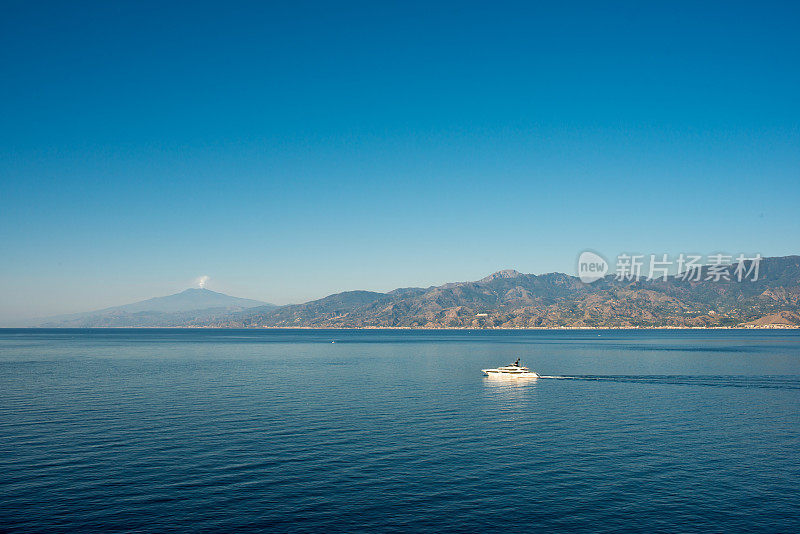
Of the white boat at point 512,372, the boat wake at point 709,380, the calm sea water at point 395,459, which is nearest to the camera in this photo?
the calm sea water at point 395,459

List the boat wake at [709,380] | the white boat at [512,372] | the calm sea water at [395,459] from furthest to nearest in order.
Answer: the white boat at [512,372]
the boat wake at [709,380]
the calm sea water at [395,459]

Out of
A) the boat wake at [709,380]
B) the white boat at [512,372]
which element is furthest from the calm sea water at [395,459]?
the white boat at [512,372]

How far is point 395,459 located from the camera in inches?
2223

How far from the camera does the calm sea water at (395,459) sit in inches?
1618

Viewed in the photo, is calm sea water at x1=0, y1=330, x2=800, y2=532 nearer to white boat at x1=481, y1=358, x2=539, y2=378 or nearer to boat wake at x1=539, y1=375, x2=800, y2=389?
boat wake at x1=539, y1=375, x2=800, y2=389

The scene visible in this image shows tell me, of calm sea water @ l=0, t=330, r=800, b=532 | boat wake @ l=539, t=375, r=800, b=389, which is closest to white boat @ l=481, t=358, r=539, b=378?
boat wake @ l=539, t=375, r=800, b=389

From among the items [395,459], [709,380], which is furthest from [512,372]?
[395,459]

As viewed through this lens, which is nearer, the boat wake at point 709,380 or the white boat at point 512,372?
the boat wake at point 709,380

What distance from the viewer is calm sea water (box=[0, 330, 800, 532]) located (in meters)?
41.1

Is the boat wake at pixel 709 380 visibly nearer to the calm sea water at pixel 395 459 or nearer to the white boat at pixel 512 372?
the white boat at pixel 512 372

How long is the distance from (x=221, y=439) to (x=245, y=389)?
159 feet

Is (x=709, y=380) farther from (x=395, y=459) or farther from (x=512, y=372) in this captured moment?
(x=395, y=459)

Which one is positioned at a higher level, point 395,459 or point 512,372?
point 395,459

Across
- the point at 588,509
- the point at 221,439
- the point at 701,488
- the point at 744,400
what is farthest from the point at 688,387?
the point at 221,439
